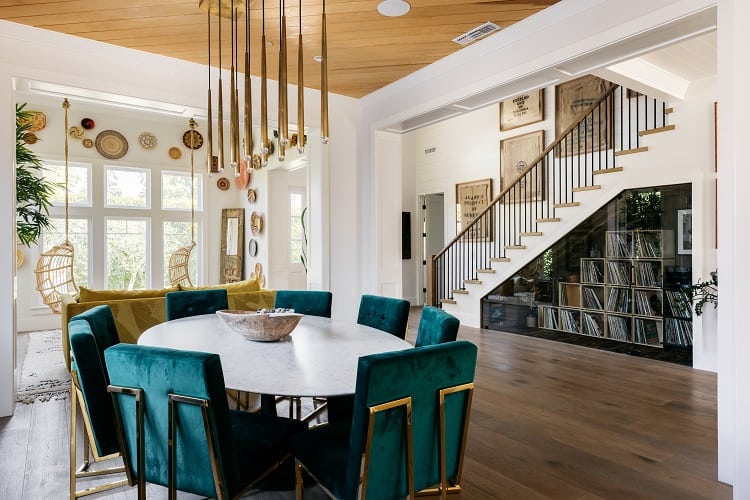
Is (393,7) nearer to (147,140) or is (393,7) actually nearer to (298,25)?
(298,25)

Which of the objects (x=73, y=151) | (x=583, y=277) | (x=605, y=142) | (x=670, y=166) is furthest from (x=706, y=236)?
(x=73, y=151)

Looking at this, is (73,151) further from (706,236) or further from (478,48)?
(706,236)

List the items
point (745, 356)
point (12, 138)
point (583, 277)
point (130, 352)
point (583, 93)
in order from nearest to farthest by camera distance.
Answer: point (130, 352)
point (745, 356)
point (12, 138)
point (583, 277)
point (583, 93)

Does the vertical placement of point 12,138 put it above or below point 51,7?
below

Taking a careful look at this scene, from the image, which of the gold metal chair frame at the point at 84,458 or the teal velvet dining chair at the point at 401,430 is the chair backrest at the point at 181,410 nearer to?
the teal velvet dining chair at the point at 401,430

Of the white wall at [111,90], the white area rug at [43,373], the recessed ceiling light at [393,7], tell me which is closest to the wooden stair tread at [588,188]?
the white wall at [111,90]

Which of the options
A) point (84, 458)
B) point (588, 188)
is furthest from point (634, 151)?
point (84, 458)

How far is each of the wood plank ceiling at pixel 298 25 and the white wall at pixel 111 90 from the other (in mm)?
118

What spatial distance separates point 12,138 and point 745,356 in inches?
187

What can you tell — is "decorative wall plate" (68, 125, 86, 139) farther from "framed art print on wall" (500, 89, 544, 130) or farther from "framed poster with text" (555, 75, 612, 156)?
"framed poster with text" (555, 75, 612, 156)

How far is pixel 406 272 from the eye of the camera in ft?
Answer: 30.3

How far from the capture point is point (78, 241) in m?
7.50

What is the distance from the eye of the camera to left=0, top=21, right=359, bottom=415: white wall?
10.8ft

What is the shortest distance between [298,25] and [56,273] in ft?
18.1
